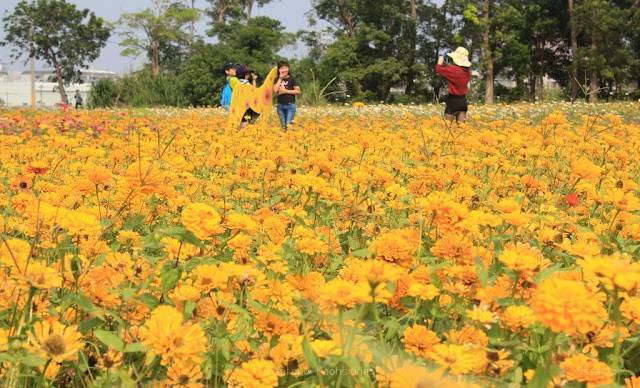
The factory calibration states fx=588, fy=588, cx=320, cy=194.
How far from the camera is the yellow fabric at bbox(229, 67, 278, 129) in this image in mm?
6457

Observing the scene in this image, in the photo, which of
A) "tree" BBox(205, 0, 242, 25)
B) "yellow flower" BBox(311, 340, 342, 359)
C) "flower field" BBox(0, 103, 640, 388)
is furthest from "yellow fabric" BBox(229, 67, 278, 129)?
"tree" BBox(205, 0, 242, 25)

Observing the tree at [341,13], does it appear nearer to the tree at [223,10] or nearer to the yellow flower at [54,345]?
the tree at [223,10]

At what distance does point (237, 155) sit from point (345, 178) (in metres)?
0.96

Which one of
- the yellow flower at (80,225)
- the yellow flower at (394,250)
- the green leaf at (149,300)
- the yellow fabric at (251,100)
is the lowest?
the green leaf at (149,300)

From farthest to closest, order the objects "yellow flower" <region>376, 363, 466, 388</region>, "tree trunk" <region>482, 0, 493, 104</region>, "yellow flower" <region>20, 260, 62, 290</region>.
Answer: "tree trunk" <region>482, 0, 493, 104</region> → "yellow flower" <region>20, 260, 62, 290</region> → "yellow flower" <region>376, 363, 466, 388</region>

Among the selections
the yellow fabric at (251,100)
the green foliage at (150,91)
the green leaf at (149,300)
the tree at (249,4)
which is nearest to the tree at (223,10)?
the tree at (249,4)

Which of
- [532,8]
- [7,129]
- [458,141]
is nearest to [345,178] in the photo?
[458,141]

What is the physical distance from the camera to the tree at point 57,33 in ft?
129

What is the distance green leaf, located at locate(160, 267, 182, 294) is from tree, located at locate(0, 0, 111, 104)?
1650 inches

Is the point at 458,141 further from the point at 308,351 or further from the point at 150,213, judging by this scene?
the point at 308,351

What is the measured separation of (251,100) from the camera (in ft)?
22.6

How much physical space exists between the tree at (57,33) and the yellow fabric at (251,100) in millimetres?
35930

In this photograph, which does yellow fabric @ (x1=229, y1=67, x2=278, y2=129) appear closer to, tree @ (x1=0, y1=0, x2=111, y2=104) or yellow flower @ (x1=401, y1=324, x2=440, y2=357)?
yellow flower @ (x1=401, y1=324, x2=440, y2=357)

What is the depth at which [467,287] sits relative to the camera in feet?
3.95
